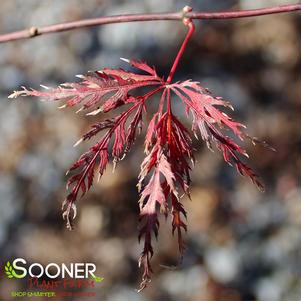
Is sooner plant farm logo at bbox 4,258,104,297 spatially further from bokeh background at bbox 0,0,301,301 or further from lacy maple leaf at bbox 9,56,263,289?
lacy maple leaf at bbox 9,56,263,289

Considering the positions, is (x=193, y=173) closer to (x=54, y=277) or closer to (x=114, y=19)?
(x=54, y=277)

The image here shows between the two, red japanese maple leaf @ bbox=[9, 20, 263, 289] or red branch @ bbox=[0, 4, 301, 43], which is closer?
red branch @ bbox=[0, 4, 301, 43]

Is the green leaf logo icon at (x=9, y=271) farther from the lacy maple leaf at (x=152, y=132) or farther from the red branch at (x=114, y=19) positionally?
the red branch at (x=114, y=19)

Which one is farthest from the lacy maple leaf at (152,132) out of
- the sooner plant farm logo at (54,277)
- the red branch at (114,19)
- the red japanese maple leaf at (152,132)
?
the sooner plant farm logo at (54,277)

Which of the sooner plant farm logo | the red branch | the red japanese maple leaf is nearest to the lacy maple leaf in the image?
the red japanese maple leaf

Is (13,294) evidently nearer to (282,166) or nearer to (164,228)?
(164,228)
